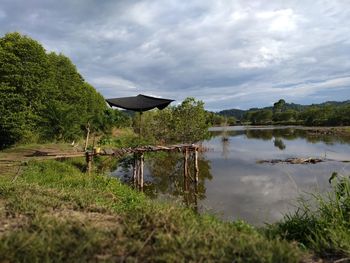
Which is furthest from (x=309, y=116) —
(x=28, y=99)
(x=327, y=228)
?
(x=327, y=228)

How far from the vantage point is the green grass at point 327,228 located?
4008mm

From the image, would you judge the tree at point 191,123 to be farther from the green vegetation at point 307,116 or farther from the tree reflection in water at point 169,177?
the green vegetation at point 307,116

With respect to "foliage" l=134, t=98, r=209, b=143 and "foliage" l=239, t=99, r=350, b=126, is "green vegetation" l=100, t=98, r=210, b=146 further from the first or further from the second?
"foliage" l=239, t=99, r=350, b=126

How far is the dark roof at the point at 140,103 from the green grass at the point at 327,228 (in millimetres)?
9804

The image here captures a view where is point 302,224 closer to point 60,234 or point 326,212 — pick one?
point 326,212

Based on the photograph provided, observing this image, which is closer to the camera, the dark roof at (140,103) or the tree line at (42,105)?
the dark roof at (140,103)

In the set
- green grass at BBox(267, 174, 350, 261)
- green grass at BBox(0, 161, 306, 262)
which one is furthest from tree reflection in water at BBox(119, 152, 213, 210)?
green grass at BBox(0, 161, 306, 262)

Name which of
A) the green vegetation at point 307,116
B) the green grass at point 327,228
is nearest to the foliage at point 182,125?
the green grass at point 327,228

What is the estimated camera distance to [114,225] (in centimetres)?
436

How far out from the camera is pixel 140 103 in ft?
50.2

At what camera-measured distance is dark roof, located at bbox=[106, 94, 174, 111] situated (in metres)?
14.8

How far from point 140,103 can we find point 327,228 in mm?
11562

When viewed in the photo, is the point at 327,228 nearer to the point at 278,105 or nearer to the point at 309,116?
the point at 309,116

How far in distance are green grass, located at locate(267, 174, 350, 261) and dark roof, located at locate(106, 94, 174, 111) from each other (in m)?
9.80
